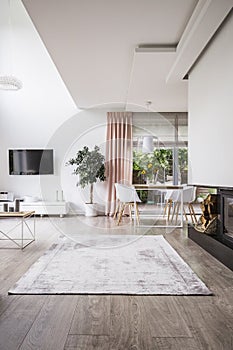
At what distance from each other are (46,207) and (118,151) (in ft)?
6.44

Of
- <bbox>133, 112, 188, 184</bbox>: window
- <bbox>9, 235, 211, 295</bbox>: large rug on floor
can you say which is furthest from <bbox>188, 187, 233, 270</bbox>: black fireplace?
<bbox>133, 112, 188, 184</bbox>: window

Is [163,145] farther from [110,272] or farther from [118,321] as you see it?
[118,321]

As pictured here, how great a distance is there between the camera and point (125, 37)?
155 inches

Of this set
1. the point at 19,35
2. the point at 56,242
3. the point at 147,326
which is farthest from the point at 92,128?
the point at 147,326

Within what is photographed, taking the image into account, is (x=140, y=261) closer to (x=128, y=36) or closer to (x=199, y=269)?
(x=199, y=269)

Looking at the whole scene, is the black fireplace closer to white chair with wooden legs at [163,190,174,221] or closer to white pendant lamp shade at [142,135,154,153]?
white chair with wooden legs at [163,190,174,221]

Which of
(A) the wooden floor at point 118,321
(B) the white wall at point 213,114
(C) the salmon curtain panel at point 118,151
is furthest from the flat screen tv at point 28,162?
(A) the wooden floor at point 118,321

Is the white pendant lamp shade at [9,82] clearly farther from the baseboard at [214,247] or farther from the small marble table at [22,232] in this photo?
the baseboard at [214,247]

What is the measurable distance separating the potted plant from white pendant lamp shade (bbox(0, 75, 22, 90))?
7.14 feet

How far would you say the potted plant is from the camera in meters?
7.57

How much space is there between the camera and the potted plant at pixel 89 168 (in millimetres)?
7574

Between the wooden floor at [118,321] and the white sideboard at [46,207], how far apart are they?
4451mm

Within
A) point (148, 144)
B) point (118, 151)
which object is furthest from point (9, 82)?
point (118, 151)

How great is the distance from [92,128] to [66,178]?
49.0 inches
